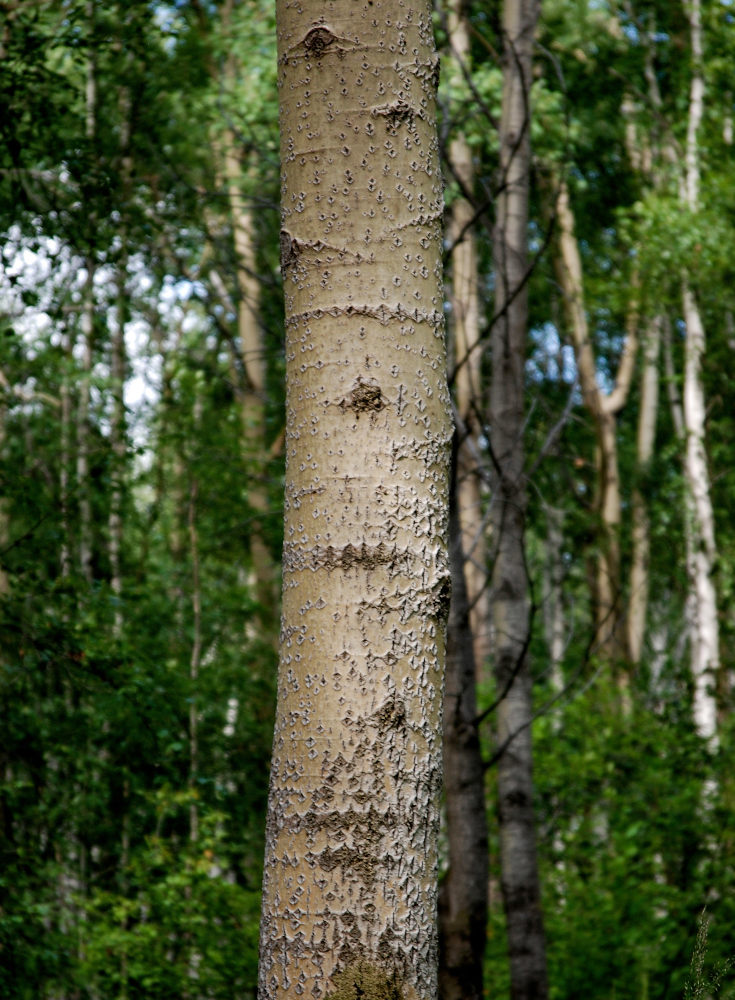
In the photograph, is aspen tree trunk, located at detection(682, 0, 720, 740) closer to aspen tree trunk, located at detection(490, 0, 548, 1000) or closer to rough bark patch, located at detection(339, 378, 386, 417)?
aspen tree trunk, located at detection(490, 0, 548, 1000)

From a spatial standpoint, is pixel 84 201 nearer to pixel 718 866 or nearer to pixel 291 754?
pixel 291 754

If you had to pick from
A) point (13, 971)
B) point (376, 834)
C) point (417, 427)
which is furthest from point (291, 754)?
point (13, 971)

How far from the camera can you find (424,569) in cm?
158

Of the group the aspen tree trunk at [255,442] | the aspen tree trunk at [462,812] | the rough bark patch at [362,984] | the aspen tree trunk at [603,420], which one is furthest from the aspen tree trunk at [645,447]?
the rough bark patch at [362,984]

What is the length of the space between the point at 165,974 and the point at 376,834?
17.4 ft

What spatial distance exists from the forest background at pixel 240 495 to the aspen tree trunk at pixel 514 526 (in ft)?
0.45

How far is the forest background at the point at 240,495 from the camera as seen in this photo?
195 inches

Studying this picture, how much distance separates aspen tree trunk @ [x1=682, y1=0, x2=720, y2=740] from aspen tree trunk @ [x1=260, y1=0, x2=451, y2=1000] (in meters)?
9.92

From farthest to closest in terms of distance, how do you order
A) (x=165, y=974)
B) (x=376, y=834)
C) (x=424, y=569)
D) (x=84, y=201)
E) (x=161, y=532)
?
(x=161, y=532), (x=165, y=974), (x=84, y=201), (x=424, y=569), (x=376, y=834)

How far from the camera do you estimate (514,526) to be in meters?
4.84

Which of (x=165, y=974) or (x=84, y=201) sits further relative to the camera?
(x=165, y=974)

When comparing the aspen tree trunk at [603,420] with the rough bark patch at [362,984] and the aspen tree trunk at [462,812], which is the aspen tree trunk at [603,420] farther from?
the rough bark patch at [362,984]

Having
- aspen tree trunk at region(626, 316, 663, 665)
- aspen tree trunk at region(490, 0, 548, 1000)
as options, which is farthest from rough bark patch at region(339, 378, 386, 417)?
aspen tree trunk at region(626, 316, 663, 665)

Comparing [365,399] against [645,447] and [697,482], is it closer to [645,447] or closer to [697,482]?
[697,482]
